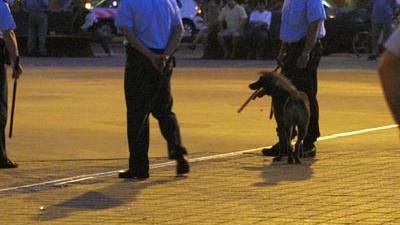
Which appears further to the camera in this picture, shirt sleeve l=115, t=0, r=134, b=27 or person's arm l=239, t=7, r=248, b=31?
person's arm l=239, t=7, r=248, b=31

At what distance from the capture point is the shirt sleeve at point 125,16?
10125 millimetres

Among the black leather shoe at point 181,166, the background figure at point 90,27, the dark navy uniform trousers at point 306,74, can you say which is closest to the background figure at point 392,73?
the black leather shoe at point 181,166

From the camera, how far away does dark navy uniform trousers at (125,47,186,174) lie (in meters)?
10.1

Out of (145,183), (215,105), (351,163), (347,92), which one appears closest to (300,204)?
(145,183)

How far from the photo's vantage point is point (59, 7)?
38.7 metres

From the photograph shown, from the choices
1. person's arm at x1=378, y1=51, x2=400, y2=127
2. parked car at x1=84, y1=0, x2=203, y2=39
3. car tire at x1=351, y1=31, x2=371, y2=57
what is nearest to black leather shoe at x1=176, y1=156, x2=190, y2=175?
person's arm at x1=378, y1=51, x2=400, y2=127

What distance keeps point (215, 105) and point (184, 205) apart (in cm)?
821

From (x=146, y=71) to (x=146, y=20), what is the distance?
44 centimetres

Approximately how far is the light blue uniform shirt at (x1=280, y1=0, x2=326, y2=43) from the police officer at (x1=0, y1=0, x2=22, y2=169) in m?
2.65

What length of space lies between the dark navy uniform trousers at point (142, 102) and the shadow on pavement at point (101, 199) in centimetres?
27

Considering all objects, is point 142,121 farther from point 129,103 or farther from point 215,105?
point 215,105

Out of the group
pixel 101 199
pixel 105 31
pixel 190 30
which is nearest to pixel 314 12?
pixel 101 199

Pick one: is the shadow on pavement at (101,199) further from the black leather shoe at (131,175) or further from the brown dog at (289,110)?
the brown dog at (289,110)

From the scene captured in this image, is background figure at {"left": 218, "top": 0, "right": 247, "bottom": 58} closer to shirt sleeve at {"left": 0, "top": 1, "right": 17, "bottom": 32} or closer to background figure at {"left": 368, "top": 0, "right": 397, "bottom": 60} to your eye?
background figure at {"left": 368, "top": 0, "right": 397, "bottom": 60}
